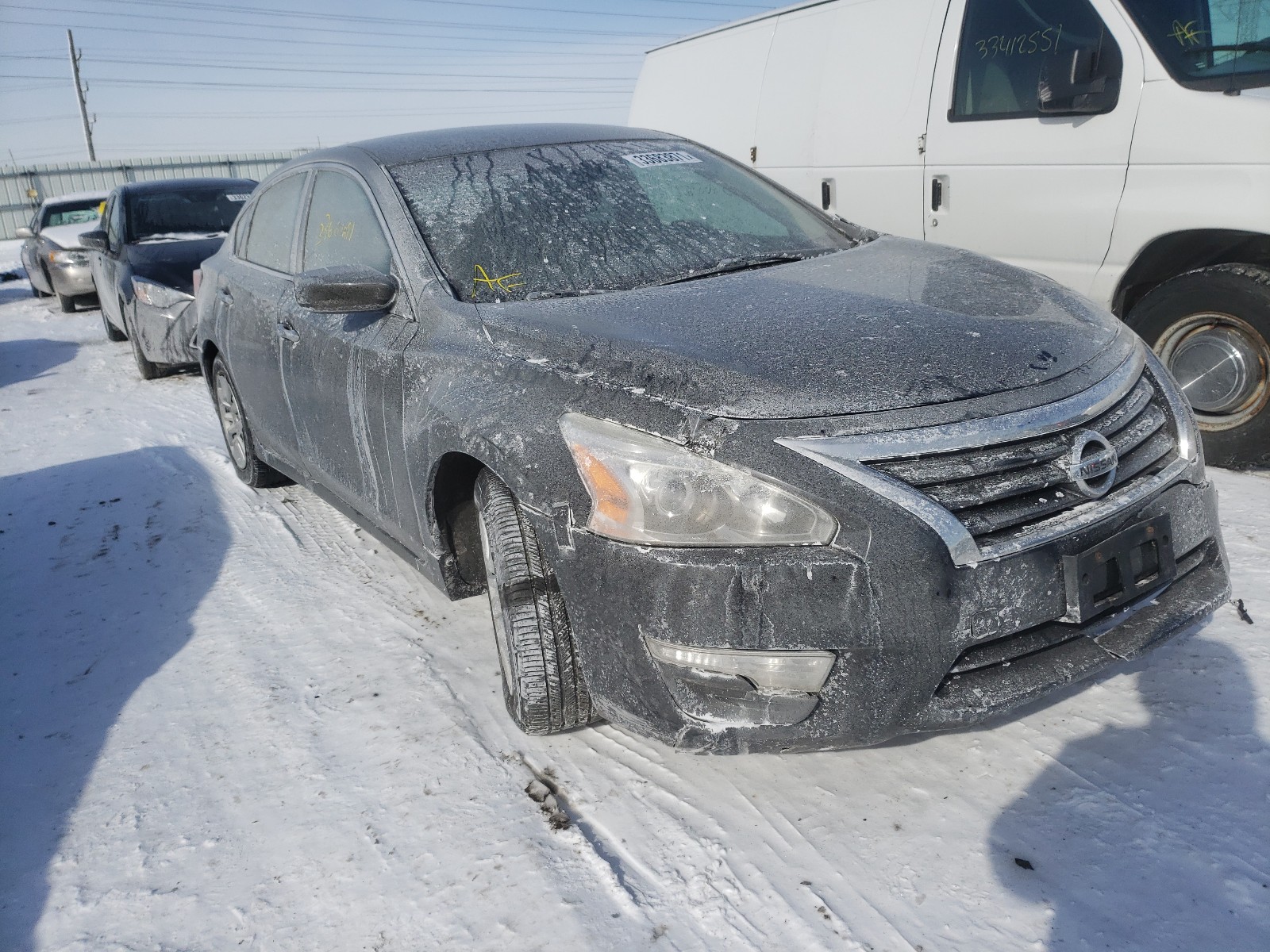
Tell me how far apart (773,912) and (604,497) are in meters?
0.92

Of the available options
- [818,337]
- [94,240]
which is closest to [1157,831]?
[818,337]

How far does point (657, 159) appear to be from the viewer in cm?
352

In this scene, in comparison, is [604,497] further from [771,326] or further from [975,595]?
[975,595]

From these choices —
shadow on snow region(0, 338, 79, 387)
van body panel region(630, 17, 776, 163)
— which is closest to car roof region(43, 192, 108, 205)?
shadow on snow region(0, 338, 79, 387)

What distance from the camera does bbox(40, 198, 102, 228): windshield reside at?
13305mm

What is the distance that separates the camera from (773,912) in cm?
201

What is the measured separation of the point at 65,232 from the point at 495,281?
1223 cm

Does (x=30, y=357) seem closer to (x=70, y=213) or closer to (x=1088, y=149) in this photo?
(x=70, y=213)

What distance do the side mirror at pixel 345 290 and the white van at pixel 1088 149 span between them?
9.94 feet

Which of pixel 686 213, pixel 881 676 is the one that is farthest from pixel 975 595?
pixel 686 213

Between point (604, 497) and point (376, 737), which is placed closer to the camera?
point (604, 497)

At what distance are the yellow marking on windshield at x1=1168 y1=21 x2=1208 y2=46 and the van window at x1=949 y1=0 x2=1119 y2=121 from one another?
0.22 metres

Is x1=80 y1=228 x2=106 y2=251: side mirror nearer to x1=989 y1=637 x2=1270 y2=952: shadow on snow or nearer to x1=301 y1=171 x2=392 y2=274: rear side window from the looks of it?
x1=301 y1=171 x2=392 y2=274: rear side window

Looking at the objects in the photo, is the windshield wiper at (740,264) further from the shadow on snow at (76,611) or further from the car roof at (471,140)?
the shadow on snow at (76,611)
